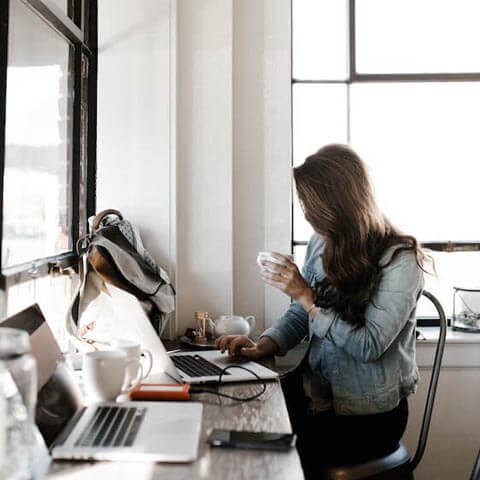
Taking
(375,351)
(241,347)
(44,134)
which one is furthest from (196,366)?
(44,134)

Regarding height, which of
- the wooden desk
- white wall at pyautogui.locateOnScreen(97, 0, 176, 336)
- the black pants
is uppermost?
white wall at pyautogui.locateOnScreen(97, 0, 176, 336)

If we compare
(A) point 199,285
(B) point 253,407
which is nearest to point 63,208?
(A) point 199,285

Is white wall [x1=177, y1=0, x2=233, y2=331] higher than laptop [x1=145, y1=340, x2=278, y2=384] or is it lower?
higher

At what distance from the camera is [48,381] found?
1382 mm

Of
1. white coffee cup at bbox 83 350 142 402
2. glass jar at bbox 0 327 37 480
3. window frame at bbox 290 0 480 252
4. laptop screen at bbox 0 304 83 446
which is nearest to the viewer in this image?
glass jar at bbox 0 327 37 480

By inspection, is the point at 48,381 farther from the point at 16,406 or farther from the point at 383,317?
→ the point at 383,317

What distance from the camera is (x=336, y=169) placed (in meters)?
1.92

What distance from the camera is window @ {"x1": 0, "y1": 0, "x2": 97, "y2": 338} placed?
1.65 metres

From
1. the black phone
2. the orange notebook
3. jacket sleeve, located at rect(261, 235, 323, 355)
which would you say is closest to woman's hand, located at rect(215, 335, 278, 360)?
jacket sleeve, located at rect(261, 235, 323, 355)

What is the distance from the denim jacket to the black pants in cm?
3

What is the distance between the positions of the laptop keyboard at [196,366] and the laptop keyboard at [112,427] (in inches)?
13.6

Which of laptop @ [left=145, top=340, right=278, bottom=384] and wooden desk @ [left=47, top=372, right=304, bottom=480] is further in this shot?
laptop @ [left=145, top=340, right=278, bottom=384]

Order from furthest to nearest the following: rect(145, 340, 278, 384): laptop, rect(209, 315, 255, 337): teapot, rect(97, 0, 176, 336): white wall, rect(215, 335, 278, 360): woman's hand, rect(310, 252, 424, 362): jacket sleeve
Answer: rect(97, 0, 176, 336): white wall < rect(209, 315, 255, 337): teapot < rect(215, 335, 278, 360): woman's hand < rect(310, 252, 424, 362): jacket sleeve < rect(145, 340, 278, 384): laptop

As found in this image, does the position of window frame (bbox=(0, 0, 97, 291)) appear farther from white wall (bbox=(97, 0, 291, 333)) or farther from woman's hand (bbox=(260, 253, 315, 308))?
woman's hand (bbox=(260, 253, 315, 308))
